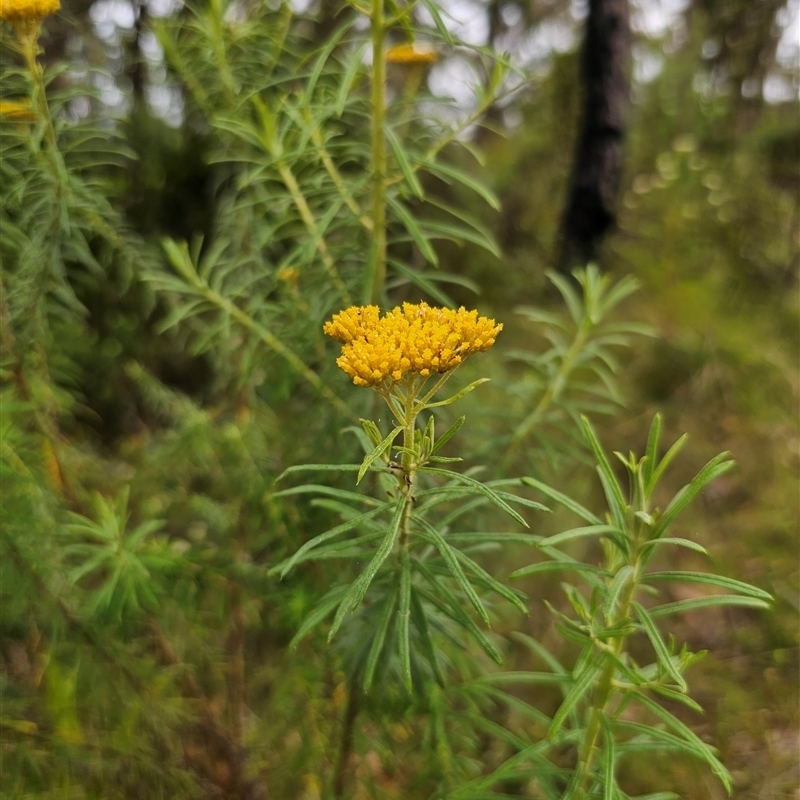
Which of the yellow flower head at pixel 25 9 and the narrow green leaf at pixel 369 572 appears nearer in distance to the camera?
the narrow green leaf at pixel 369 572

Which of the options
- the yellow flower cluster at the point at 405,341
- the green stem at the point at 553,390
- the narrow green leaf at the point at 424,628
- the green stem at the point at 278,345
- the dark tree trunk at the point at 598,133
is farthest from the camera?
the dark tree trunk at the point at 598,133

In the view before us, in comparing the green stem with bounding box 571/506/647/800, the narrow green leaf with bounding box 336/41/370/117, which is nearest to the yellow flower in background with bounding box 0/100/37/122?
the narrow green leaf with bounding box 336/41/370/117

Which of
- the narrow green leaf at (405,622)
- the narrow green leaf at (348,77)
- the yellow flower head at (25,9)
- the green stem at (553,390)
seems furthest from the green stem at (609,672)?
the yellow flower head at (25,9)

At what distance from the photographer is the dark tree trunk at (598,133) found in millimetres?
2912

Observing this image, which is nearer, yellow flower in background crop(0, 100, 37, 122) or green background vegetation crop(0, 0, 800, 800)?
yellow flower in background crop(0, 100, 37, 122)

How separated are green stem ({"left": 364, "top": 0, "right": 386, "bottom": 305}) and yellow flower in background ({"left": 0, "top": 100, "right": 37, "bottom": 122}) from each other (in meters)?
0.61

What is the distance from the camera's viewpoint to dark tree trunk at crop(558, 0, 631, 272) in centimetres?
291

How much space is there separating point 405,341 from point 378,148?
497 millimetres

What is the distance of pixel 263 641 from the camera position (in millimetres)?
2172

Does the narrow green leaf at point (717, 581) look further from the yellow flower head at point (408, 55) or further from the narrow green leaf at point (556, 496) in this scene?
the yellow flower head at point (408, 55)

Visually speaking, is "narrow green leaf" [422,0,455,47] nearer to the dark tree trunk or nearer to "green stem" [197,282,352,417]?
"green stem" [197,282,352,417]

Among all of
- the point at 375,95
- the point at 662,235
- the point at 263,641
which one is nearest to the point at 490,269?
the point at 662,235

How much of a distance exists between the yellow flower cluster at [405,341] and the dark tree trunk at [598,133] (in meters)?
2.55

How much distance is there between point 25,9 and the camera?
936 mm
